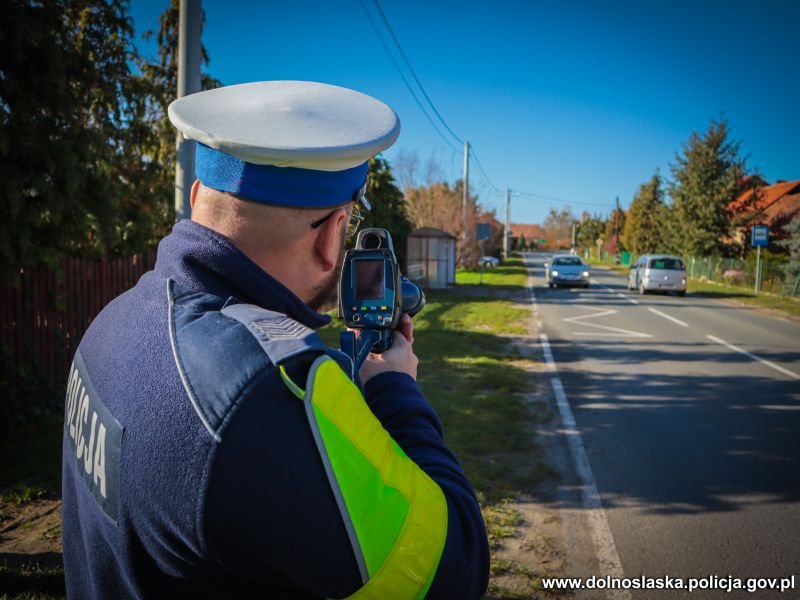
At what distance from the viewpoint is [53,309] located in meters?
6.16

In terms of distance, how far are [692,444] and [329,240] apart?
210 inches

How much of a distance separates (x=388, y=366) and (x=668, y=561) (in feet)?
9.74

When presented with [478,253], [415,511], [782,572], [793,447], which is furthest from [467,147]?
[415,511]

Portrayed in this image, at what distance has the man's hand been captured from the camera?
131cm

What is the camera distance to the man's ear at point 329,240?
1.19m

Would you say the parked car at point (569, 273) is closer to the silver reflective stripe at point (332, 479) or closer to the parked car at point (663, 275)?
the parked car at point (663, 275)

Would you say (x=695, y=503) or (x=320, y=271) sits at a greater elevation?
(x=320, y=271)

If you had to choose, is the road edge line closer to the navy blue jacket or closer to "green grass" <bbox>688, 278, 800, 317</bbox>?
the navy blue jacket

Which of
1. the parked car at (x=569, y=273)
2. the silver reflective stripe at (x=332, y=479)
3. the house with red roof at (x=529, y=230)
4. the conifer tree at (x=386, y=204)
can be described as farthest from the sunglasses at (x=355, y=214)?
the house with red roof at (x=529, y=230)

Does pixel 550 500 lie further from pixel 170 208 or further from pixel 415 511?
pixel 170 208

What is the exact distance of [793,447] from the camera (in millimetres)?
5348

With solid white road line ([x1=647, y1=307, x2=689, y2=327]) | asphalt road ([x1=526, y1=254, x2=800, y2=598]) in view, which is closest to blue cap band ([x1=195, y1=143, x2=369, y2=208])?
asphalt road ([x1=526, y1=254, x2=800, y2=598])

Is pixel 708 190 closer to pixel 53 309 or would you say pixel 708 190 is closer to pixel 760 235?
pixel 760 235
